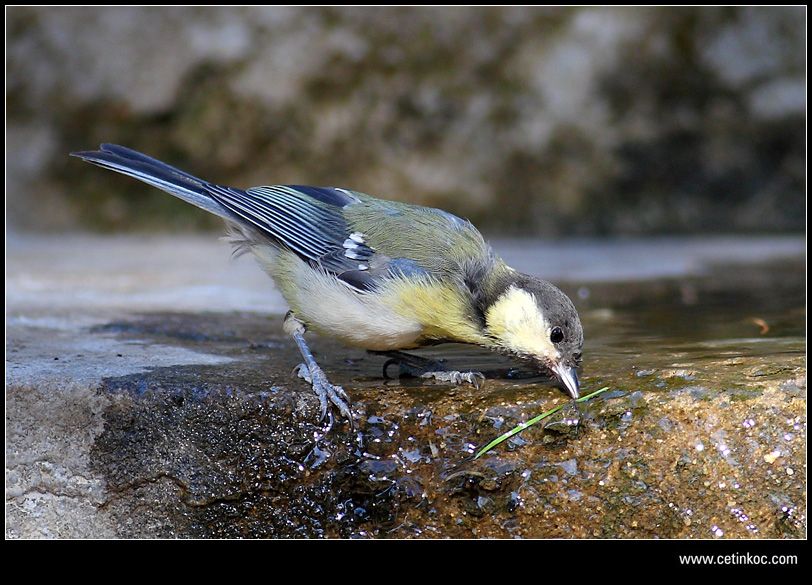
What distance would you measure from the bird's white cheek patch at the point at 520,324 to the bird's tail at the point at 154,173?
1.32 meters

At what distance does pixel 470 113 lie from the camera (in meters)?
9.51

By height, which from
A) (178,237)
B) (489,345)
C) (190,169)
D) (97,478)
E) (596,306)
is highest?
(190,169)

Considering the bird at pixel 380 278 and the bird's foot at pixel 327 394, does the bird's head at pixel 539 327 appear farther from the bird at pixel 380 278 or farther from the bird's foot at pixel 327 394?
the bird's foot at pixel 327 394

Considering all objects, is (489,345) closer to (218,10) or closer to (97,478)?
(97,478)

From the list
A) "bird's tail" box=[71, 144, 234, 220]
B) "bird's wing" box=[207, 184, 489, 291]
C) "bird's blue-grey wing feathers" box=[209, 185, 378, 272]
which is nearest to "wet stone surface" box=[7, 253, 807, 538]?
"bird's wing" box=[207, 184, 489, 291]

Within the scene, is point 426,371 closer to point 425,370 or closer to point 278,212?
point 425,370

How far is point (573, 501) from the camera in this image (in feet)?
10.6

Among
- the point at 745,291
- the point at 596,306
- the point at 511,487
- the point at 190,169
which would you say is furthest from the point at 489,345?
the point at 190,169

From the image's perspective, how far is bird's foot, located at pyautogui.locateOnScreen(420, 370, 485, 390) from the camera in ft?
11.9

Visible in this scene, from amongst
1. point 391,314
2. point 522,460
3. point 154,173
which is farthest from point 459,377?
point 154,173

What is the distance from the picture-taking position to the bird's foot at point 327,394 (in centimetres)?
334

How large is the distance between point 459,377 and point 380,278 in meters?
0.52

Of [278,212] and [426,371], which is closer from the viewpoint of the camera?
[426,371]

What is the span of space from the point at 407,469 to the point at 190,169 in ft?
22.6
